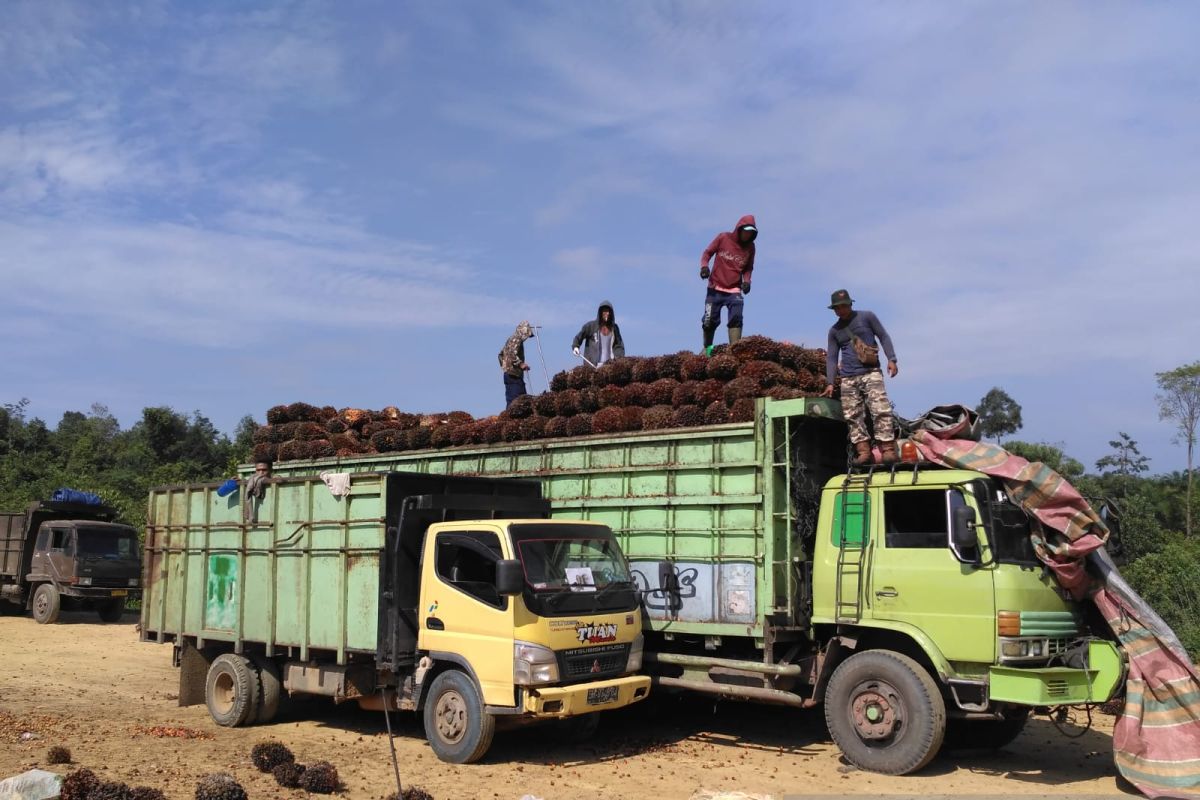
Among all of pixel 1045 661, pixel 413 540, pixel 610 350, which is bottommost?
pixel 1045 661

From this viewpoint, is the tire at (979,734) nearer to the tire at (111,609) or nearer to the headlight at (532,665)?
the headlight at (532,665)

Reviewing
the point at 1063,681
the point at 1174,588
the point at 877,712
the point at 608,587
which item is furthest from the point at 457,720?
the point at 1174,588

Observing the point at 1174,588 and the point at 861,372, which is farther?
the point at 1174,588

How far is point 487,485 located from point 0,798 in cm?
501

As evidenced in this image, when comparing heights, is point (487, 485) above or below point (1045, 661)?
above

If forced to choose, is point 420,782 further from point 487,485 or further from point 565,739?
point 487,485

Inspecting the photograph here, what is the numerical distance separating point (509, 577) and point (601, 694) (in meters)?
1.41

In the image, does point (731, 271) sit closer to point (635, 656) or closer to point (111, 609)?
point (635, 656)

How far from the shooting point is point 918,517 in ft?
28.5

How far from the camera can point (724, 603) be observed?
9.41 m

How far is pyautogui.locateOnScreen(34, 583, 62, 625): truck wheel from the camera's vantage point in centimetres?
2309

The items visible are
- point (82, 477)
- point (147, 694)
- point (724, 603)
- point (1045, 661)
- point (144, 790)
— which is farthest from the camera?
point (82, 477)

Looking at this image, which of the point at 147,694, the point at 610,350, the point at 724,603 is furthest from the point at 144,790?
the point at 610,350

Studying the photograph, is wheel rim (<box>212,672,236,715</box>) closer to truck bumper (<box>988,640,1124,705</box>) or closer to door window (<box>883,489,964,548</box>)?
door window (<box>883,489,964,548</box>)
